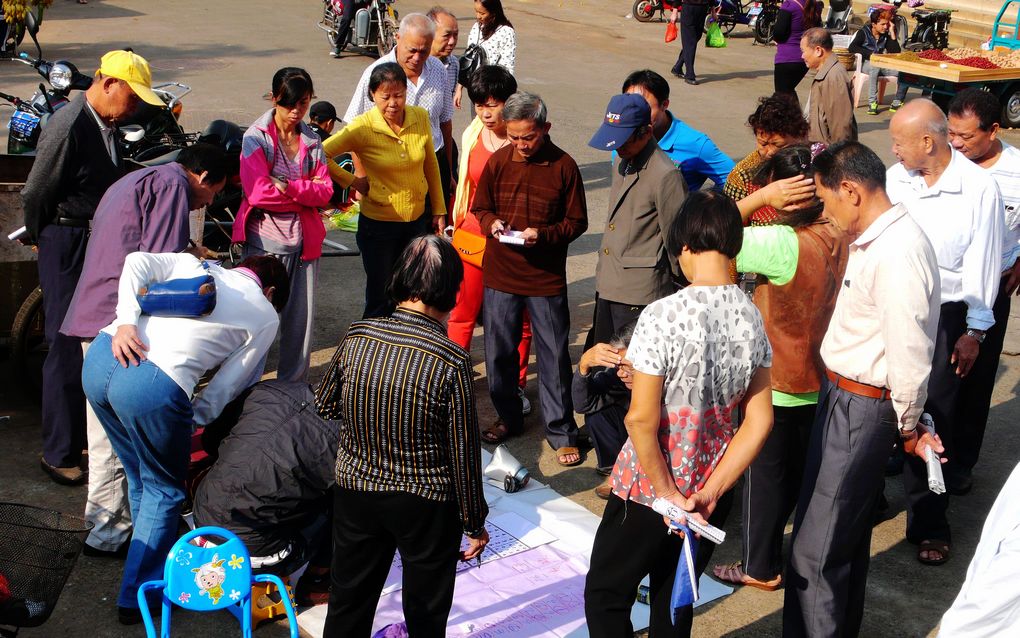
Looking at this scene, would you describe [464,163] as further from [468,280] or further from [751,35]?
[751,35]

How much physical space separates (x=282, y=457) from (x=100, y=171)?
67.3 inches

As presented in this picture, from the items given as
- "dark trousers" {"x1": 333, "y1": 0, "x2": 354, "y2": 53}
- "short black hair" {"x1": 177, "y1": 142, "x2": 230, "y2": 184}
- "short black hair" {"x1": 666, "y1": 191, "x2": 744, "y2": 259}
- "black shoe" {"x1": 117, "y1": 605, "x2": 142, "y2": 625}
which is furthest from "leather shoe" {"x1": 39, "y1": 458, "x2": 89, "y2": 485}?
"dark trousers" {"x1": 333, "y1": 0, "x2": 354, "y2": 53}

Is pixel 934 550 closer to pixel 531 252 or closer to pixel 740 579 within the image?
pixel 740 579

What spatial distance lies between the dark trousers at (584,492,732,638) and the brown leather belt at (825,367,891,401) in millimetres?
634

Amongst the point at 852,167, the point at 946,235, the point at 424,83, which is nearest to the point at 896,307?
the point at 852,167

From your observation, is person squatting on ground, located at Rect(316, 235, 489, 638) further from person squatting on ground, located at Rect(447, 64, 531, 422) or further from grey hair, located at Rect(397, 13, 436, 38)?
grey hair, located at Rect(397, 13, 436, 38)

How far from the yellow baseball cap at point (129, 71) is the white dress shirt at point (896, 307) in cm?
294

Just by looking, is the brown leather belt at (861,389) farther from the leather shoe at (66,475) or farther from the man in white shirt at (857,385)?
the leather shoe at (66,475)

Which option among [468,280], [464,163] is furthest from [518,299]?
[464,163]

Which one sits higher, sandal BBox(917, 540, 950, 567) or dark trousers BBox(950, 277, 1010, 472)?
dark trousers BBox(950, 277, 1010, 472)

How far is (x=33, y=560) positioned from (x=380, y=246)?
2928 millimetres

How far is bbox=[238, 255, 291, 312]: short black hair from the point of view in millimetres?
4055

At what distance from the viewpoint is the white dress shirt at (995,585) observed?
216cm

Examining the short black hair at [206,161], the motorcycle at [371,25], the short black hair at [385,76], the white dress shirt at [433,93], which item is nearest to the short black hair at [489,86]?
the short black hair at [385,76]
